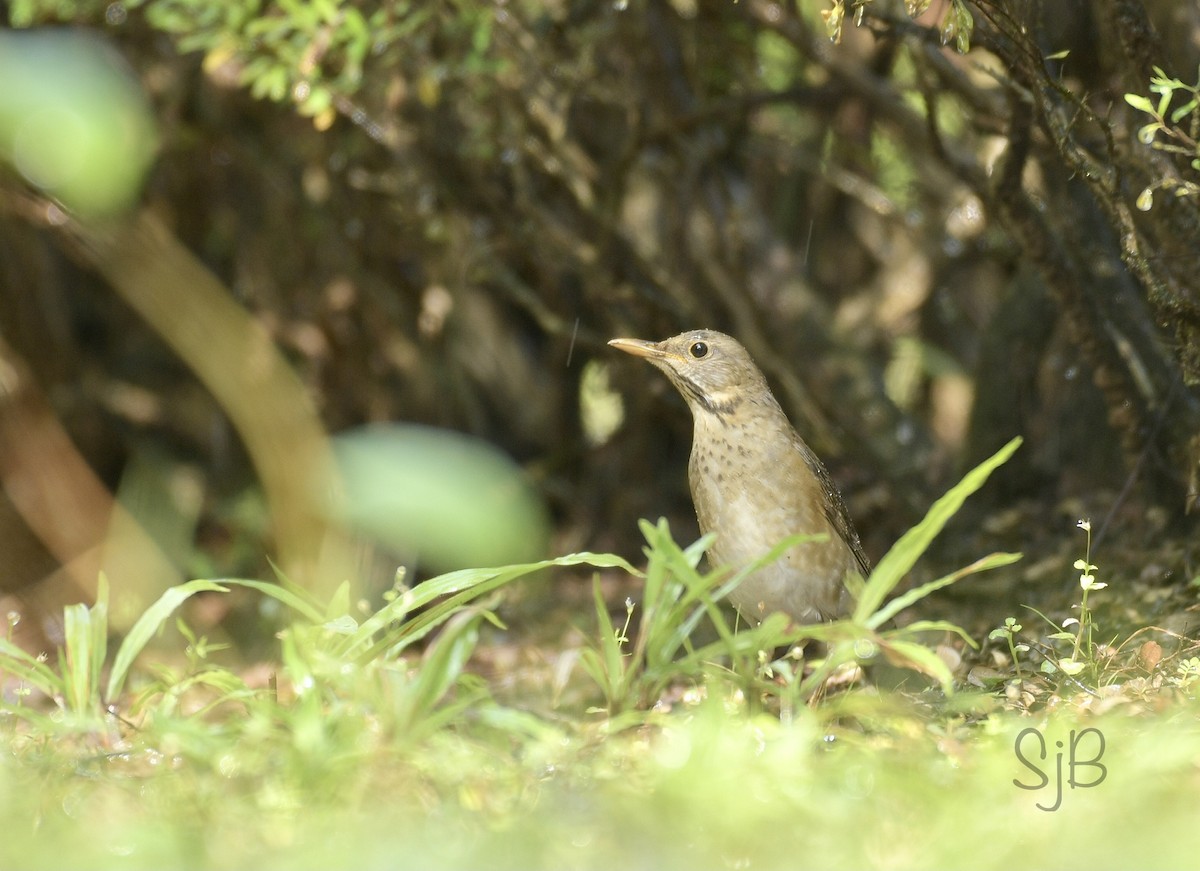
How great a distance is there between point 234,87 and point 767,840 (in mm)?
5744

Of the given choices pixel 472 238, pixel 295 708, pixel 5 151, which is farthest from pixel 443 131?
pixel 295 708

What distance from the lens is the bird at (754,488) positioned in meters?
4.85

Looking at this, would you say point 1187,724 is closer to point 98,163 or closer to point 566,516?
point 98,163

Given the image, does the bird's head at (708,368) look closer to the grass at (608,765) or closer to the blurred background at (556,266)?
the blurred background at (556,266)

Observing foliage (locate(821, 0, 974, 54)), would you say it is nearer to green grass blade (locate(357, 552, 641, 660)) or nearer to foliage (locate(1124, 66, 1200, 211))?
foliage (locate(1124, 66, 1200, 211))

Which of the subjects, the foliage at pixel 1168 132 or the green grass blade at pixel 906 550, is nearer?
the green grass blade at pixel 906 550

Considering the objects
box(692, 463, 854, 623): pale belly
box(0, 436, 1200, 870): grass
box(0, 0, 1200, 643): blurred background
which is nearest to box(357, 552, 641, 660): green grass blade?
box(0, 436, 1200, 870): grass

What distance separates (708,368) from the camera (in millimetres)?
5090

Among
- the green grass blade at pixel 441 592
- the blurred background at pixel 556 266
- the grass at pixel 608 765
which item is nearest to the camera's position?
the grass at pixel 608 765

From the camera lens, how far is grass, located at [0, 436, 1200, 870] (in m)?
2.49

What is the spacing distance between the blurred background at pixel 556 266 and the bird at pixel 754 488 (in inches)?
35.8

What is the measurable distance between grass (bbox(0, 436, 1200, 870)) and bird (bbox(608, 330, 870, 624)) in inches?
45.4

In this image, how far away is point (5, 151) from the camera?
18.9 ft

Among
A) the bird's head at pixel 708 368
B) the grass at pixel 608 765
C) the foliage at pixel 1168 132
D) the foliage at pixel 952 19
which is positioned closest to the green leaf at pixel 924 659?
the grass at pixel 608 765
